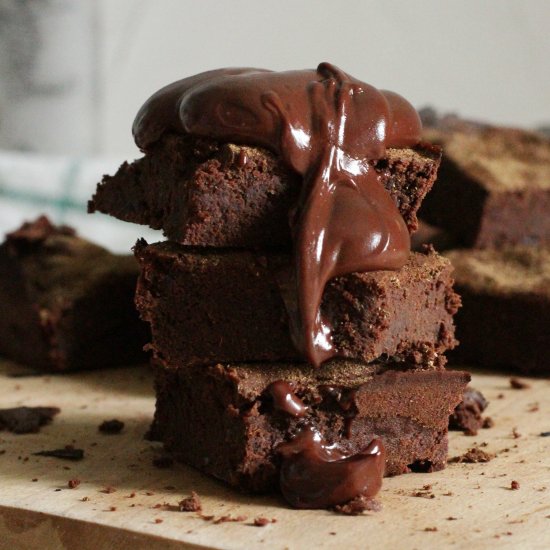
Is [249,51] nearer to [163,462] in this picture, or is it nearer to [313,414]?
[163,462]

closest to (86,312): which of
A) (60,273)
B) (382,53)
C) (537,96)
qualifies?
(60,273)

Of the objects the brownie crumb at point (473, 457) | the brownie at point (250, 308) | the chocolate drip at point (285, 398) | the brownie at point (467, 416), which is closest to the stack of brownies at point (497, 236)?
the brownie at point (467, 416)

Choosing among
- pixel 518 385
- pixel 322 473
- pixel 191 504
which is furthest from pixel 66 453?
pixel 518 385

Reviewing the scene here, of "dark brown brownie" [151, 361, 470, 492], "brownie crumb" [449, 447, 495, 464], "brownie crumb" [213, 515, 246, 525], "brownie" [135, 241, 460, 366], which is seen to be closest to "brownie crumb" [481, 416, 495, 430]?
"brownie crumb" [449, 447, 495, 464]

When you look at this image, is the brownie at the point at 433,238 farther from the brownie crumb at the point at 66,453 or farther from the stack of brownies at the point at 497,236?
the brownie crumb at the point at 66,453

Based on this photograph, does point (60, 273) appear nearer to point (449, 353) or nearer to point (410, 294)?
point (449, 353)
